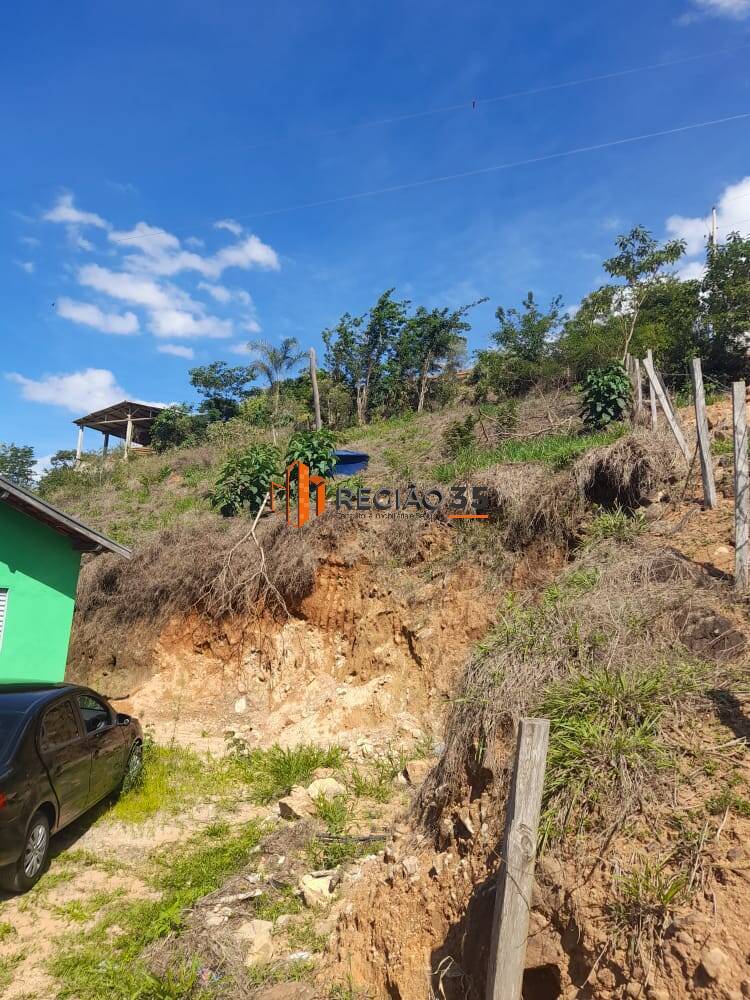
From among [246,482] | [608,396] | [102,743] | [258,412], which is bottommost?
[102,743]

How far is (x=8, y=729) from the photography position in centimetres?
487

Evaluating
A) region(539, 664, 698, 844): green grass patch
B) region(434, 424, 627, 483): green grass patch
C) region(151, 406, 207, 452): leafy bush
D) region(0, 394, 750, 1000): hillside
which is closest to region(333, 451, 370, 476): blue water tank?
region(0, 394, 750, 1000): hillside

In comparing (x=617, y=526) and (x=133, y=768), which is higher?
(x=617, y=526)

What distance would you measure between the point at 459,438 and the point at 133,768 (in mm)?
10548

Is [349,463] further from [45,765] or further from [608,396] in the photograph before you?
[45,765]

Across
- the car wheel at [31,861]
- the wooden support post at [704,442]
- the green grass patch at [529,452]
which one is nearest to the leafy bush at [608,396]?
the green grass patch at [529,452]

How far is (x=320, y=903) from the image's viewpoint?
177 inches

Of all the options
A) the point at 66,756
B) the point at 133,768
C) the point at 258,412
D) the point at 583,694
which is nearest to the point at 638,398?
the point at 583,694

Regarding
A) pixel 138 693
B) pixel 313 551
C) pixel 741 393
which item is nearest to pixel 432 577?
pixel 313 551

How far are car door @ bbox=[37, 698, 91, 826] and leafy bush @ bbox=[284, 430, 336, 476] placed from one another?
8447mm

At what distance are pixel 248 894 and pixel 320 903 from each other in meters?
0.62

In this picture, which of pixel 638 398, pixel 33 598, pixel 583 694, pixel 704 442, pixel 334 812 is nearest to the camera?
pixel 583 694

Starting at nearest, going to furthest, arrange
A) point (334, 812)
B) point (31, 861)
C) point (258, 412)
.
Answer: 1. point (31, 861)
2. point (334, 812)
3. point (258, 412)

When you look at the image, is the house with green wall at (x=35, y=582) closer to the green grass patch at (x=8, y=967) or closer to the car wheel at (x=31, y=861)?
the car wheel at (x=31, y=861)
